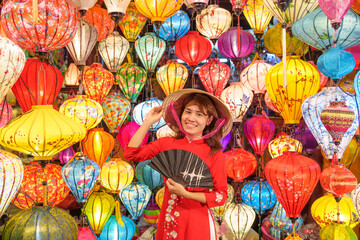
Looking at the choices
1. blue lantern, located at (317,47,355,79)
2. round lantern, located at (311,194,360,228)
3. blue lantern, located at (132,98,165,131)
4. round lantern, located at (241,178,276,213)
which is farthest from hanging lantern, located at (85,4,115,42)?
round lantern, located at (311,194,360,228)

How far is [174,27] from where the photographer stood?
9.55ft

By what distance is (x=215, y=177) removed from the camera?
1.89 meters

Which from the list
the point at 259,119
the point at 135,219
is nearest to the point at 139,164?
the point at 135,219

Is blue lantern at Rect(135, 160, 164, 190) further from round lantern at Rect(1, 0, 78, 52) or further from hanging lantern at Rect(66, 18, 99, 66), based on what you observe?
round lantern at Rect(1, 0, 78, 52)

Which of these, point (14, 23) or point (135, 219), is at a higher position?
point (14, 23)

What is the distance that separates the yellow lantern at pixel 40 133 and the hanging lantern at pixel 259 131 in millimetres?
1544

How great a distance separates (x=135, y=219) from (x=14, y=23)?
1875 mm

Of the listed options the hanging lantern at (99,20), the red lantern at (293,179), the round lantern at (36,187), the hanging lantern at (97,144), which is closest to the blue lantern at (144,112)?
the hanging lantern at (97,144)

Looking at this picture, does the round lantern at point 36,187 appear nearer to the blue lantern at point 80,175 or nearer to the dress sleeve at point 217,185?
the blue lantern at point 80,175

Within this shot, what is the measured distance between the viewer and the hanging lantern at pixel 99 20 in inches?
111

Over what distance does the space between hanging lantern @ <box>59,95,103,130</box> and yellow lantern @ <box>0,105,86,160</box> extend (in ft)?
1.88

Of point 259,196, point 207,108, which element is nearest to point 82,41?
point 207,108

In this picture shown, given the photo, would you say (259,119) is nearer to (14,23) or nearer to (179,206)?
(179,206)

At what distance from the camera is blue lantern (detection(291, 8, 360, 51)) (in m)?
2.09
